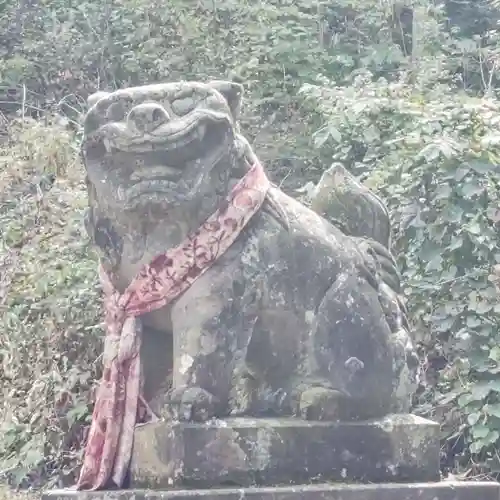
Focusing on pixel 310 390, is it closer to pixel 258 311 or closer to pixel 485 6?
pixel 258 311

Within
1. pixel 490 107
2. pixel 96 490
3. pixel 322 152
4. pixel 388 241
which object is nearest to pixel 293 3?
pixel 322 152

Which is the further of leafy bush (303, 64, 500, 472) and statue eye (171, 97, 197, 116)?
leafy bush (303, 64, 500, 472)

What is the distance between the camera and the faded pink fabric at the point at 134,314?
3.43 metres

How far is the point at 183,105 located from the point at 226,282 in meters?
0.49

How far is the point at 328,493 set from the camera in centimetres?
333

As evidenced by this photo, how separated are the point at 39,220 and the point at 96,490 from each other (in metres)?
4.78

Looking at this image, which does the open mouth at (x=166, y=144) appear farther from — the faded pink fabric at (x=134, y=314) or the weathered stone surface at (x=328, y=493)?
the weathered stone surface at (x=328, y=493)

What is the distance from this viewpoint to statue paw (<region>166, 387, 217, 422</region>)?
3324 mm

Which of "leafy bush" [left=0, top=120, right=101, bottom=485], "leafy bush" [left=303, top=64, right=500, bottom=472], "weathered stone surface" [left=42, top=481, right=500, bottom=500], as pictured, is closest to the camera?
"weathered stone surface" [left=42, top=481, right=500, bottom=500]

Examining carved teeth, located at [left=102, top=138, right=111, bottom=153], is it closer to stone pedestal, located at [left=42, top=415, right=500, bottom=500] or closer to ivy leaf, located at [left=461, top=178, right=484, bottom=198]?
stone pedestal, located at [left=42, top=415, right=500, bottom=500]

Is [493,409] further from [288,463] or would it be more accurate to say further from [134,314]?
[134,314]

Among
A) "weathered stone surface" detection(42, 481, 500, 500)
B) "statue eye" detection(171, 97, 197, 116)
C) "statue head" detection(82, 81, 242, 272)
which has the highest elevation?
"statue eye" detection(171, 97, 197, 116)

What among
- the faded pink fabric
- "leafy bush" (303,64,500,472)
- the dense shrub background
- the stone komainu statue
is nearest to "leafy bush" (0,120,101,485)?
the dense shrub background

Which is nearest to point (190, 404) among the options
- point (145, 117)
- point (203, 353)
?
point (203, 353)
